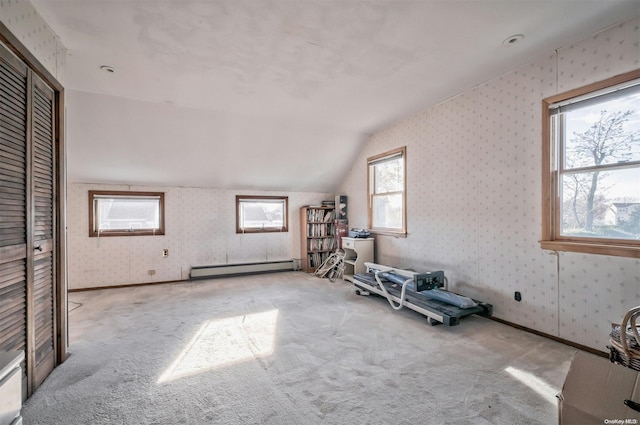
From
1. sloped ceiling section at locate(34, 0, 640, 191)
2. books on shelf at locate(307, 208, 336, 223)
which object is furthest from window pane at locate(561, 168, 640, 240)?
books on shelf at locate(307, 208, 336, 223)

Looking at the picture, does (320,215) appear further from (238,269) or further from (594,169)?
(594,169)

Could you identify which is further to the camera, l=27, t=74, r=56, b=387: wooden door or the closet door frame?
the closet door frame

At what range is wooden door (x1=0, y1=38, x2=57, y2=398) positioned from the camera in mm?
1724

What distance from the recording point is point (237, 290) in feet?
15.0

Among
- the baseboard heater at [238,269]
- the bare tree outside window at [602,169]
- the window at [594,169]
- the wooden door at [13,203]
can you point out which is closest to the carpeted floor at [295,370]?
the wooden door at [13,203]

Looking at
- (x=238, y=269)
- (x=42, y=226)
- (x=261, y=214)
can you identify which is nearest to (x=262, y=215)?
(x=261, y=214)

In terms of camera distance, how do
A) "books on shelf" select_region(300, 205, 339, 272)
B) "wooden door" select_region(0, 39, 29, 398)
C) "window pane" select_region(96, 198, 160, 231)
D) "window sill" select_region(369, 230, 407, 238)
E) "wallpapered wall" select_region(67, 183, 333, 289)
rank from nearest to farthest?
"wooden door" select_region(0, 39, 29, 398)
"window sill" select_region(369, 230, 407, 238)
"wallpapered wall" select_region(67, 183, 333, 289)
"window pane" select_region(96, 198, 160, 231)
"books on shelf" select_region(300, 205, 339, 272)

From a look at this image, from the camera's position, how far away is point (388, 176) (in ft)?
16.6

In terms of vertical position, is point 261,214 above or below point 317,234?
above

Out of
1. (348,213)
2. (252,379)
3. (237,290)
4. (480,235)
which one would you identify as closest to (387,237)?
→ (348,213)

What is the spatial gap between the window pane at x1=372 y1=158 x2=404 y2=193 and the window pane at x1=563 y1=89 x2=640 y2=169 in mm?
2247

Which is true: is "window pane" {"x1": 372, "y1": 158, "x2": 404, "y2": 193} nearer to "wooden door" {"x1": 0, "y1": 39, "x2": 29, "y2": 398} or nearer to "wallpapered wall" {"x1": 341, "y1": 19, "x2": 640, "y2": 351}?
"wallpapered wall" {"x1": 341, "y1": 19, "x2": 640, "y2": 351}

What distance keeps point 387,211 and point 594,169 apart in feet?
9.35

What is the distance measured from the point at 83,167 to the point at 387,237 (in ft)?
16.5
